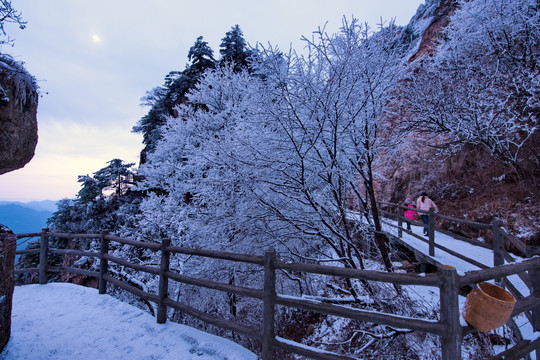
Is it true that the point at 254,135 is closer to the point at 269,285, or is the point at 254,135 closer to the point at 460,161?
the point at 269,285

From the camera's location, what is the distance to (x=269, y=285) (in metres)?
2.92

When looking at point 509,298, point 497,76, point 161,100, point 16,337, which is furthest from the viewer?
Answer: point 161,100

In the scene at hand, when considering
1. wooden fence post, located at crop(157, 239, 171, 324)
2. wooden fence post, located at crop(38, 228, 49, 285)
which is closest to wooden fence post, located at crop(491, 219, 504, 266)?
wooden fence post, located at crop(157, 239, 171, 324)

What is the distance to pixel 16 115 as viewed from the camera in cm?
278

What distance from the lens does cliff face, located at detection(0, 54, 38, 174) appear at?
2.67 m

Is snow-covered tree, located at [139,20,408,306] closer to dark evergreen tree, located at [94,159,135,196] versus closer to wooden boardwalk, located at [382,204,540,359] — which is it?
wooden boardwalk, located at [382,204,540,359]

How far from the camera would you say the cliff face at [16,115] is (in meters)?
2.67

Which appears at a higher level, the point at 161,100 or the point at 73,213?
the point at 161,100

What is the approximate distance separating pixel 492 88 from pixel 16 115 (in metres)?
11.0

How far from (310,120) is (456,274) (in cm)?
315

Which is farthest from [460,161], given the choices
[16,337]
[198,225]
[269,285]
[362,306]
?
[16,337]

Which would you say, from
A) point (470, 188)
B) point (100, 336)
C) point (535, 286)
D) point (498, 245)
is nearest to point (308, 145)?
point (535, 286)

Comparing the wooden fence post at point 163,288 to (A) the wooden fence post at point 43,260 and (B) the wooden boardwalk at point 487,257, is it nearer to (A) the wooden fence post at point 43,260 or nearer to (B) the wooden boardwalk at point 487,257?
(B) the wooden boardwalk at point 487,257

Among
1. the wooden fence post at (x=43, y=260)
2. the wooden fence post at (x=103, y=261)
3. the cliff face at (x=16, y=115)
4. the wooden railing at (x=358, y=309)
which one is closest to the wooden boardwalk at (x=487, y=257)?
the wooden railing at (x=358, y=309)
